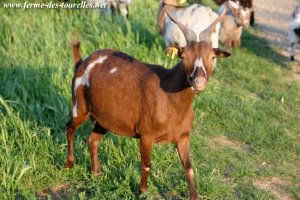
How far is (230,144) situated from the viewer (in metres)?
6.09

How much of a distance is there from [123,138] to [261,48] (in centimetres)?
598

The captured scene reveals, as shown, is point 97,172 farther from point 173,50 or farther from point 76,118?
point 173,50

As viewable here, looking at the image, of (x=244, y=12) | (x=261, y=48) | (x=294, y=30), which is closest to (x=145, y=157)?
(x=294, y=30)

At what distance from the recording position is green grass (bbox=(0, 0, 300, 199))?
15.8 ft

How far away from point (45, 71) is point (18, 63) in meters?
0.47

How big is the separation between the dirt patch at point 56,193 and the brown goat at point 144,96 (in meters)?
0.34

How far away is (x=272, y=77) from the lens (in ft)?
28.7

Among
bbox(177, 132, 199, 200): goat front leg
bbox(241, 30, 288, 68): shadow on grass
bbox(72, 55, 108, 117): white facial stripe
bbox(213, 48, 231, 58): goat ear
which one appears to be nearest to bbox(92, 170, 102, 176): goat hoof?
bbox(72, 55, 108, 117): white facial stripe

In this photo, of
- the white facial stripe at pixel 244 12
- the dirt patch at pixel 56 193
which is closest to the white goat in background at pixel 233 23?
the white facial stripe at pixel 244 12

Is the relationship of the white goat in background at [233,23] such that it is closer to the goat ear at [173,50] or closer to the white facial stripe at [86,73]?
the white facial stripe at [86,73]

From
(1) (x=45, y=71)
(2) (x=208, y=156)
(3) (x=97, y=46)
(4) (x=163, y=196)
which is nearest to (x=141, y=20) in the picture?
(3) (x=97, y=46)

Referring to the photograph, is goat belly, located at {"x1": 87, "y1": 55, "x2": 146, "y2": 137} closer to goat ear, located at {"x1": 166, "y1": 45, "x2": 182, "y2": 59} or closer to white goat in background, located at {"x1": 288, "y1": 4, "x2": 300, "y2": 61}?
goat ear, located at {"x1": 166, "y1": 45, "x2": 182, "y2": 59}

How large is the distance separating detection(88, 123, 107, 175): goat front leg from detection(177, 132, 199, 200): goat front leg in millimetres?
1013

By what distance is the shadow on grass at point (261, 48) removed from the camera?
994 centimetres
